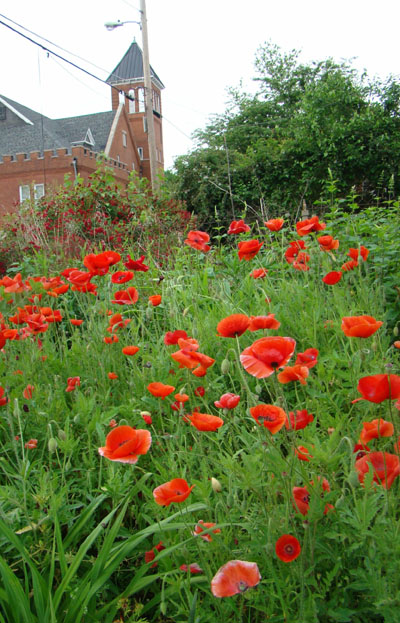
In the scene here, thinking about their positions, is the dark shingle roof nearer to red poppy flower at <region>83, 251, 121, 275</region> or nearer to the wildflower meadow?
red poppy flower at <region>83, 251, 121, 275</region>

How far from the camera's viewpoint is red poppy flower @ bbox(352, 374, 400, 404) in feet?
3.13

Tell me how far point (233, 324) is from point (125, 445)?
416mm

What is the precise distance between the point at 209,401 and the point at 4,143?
3552cm

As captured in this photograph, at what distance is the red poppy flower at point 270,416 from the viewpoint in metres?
1.02

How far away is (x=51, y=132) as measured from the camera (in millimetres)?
33562

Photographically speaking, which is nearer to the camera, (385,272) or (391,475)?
(391,475)

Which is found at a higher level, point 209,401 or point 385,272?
point 385,272

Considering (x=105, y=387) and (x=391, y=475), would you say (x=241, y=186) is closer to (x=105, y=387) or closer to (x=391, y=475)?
(x=105, y=387)

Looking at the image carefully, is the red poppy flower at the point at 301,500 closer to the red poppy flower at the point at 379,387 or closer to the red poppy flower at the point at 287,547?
the red poppy flower at the point at 287,547

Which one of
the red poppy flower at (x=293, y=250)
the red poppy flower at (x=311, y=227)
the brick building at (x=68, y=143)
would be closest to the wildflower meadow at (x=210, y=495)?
the red poppy flower at (x=311, y=227)

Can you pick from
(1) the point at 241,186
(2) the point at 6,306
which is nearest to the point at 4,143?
(1) the point at 241,186

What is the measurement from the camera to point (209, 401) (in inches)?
79.4

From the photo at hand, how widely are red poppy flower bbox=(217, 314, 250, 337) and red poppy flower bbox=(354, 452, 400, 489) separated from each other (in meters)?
0.43

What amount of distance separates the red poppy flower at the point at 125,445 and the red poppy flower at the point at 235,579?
292 mm
